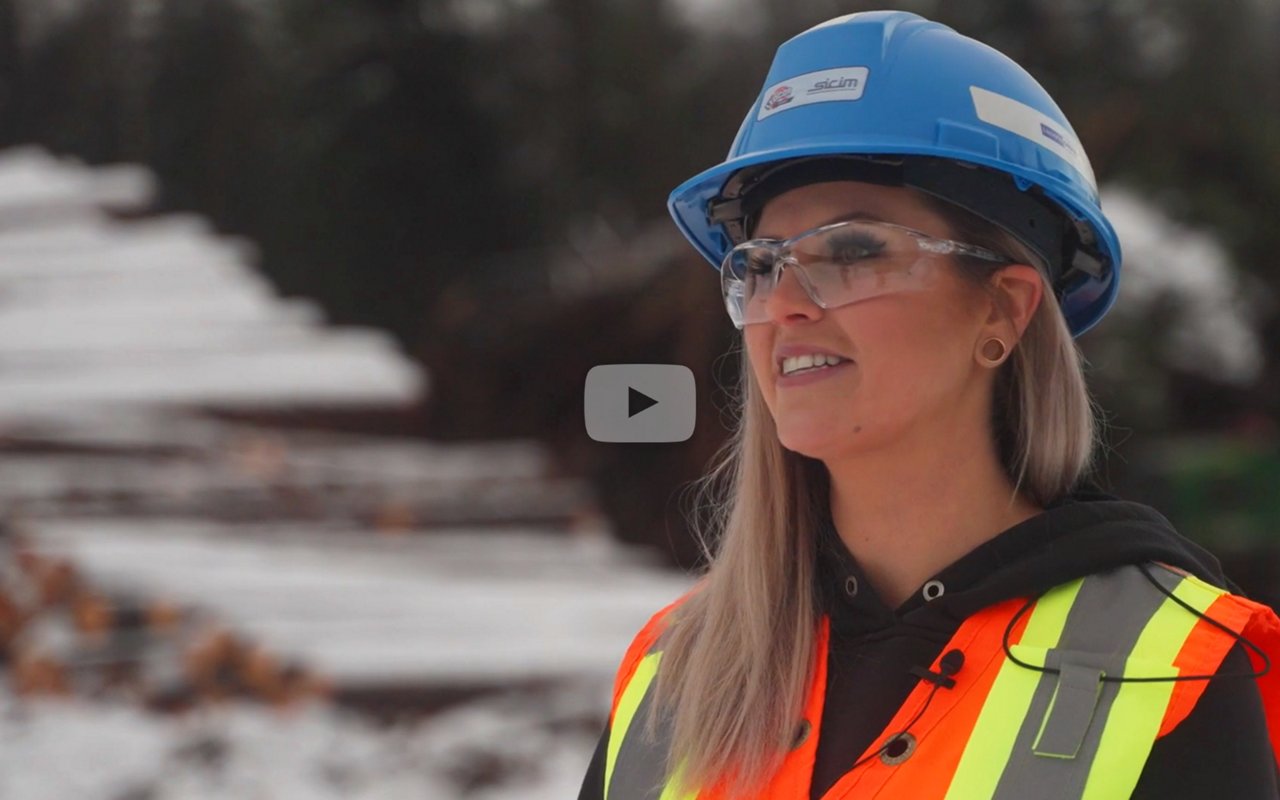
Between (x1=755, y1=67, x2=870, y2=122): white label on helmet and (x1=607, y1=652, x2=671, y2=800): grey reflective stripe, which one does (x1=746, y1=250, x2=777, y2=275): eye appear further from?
(x1=607, y1=652, x2=671, y2=800): grey reflective stripe

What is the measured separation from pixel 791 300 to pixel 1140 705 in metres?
0.47

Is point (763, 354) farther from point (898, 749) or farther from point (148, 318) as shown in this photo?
point (148, 318)

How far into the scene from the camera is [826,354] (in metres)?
1.26

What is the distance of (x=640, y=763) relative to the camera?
4.44ft

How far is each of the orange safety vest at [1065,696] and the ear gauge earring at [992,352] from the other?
0.75 ft

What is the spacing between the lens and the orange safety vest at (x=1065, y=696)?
1041 millimetres

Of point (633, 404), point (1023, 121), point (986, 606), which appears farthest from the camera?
point (633, 404)

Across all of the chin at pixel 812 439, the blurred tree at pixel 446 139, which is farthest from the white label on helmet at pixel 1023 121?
the blurred tree at pixel 446 139

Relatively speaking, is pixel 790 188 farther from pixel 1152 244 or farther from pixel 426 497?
pixel 1152 244

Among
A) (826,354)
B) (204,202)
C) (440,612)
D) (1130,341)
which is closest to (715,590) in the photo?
(826,354)

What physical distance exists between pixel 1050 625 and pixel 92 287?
346 cm

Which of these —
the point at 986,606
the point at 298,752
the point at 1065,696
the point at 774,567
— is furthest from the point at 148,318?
the point at 1065,696

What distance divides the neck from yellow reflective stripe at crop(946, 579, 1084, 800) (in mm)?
126

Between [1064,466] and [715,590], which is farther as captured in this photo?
[715,590]
